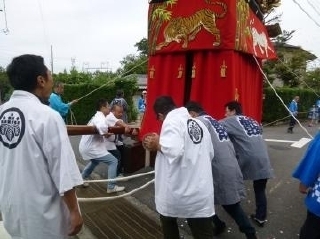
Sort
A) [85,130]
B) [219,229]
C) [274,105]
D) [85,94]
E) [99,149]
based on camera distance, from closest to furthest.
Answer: [219,229]
[85,130]
[99,149]
[85,94]
[274,105]

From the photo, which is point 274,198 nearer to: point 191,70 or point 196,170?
point 191,70

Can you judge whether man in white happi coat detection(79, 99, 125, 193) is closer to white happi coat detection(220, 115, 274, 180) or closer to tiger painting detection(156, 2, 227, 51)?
tiger painting detection(156, 2, 227, 51)

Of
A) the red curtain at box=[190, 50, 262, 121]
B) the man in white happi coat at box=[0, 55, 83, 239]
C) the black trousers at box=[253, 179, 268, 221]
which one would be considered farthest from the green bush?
the man in white happi coat at box=[0, 55, 83, 239]

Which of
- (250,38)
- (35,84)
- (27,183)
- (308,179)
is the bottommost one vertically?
(308,179)

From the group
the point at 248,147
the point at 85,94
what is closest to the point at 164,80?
the point at 248,147

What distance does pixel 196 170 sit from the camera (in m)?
2.97

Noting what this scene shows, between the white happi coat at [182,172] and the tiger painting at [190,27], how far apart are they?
2559mm

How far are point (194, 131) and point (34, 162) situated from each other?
151 centimetres

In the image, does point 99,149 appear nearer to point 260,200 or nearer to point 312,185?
point 260,200

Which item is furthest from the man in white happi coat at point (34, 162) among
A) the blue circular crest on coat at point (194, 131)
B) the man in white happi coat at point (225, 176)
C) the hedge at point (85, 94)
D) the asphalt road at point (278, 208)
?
the hedge at point (85, 94)

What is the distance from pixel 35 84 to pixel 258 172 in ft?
10.2

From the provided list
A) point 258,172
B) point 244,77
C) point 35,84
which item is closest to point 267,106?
point 244,77

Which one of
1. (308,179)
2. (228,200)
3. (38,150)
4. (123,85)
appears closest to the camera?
(38,150)

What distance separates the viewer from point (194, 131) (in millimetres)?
3039
